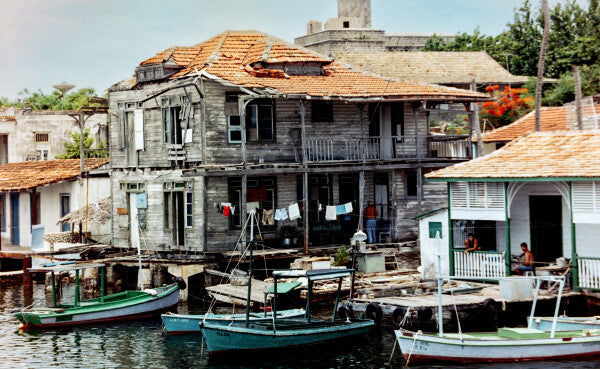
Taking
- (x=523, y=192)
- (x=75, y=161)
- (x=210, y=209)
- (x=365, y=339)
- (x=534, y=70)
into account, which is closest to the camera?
(x=365, y=339)

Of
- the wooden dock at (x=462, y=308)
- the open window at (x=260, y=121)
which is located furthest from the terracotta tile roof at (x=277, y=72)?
the wooden dock at (x=462, y=308)

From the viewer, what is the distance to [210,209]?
37.1 meters

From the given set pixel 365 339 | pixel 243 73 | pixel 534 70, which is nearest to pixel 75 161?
pixel 243 73

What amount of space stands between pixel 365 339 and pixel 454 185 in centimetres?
609

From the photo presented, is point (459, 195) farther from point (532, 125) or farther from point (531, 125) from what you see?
point (531, 125)

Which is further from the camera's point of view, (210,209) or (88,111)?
(88,111)

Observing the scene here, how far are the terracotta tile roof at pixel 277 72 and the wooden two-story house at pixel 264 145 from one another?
0.07 meters

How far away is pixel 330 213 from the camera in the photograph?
3781cm

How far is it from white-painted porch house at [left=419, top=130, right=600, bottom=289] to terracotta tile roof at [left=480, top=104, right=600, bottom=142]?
13638mm

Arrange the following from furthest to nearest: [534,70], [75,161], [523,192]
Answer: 1. [534,70]
2. [75,161]
3. [523,192]

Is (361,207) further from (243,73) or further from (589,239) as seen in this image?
(589,239)

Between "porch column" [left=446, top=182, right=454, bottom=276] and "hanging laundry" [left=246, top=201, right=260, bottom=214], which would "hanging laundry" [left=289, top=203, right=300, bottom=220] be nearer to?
"hanging laundry" [left=246, top=201, right=260, bottom=214]

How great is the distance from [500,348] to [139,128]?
2146 cm

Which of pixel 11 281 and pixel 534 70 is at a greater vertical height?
pixel 534 70
